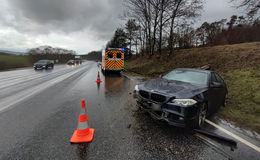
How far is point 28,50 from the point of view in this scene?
42656 millimetres

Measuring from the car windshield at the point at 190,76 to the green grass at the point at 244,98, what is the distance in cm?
149

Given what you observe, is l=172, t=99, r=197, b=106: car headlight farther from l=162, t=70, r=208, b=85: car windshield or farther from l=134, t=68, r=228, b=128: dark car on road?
l=162, t=70, r=208, b=85: car windshield

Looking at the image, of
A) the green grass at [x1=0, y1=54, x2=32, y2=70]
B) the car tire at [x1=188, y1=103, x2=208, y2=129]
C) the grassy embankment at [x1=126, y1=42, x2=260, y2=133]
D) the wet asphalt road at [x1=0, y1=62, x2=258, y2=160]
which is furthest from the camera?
the green grass at [x1=0, y1=54, x2=32, y2=70]

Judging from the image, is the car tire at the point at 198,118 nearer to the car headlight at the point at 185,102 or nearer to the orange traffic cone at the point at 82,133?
the car headlight at the point at 185,102

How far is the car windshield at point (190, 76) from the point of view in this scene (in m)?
3.86

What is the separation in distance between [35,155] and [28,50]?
53.9 m

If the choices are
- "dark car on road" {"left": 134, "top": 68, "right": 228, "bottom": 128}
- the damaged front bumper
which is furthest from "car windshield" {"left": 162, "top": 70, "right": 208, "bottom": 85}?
the damaged front bumper

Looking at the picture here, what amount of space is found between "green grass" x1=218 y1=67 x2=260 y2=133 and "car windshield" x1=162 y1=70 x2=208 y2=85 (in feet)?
4.88

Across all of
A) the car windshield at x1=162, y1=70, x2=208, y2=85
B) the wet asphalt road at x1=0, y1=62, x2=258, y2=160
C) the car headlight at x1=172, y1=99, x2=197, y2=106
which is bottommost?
the wet asphalt road at x1=0, y1=62, x2=258, y2=160

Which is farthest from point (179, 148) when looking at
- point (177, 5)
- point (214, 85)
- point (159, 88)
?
point (177, 5)

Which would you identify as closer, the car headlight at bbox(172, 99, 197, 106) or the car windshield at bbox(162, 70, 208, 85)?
the car headlight at bbox(172, 99, 197, 106)

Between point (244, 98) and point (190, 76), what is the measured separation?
3374 millimetres

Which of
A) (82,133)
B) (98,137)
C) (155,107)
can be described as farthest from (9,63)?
(155,107)

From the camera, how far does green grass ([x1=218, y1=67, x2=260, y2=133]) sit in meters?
3.89
